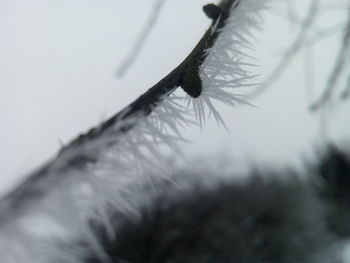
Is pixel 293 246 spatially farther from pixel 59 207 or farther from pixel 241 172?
pixel 59 207

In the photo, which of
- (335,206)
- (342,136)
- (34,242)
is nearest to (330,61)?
(342,136)

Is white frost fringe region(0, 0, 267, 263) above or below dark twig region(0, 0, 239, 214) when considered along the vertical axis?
below

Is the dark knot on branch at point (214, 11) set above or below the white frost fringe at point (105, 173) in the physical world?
above

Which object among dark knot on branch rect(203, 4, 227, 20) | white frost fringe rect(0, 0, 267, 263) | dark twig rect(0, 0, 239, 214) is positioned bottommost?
white frost fringe rect(0, 0, 267, 263)

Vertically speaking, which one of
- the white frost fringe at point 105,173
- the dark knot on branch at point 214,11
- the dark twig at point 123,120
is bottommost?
the white frost fringe at point 105,173

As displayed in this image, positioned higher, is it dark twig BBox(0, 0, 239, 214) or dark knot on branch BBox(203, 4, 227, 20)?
dark knot on branch BBox(203, 4, 227, 20)

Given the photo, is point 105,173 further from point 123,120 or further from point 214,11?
point 214,11

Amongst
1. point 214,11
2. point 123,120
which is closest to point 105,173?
point 123,120

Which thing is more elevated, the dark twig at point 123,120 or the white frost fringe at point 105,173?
the dark twig at point 123,120
